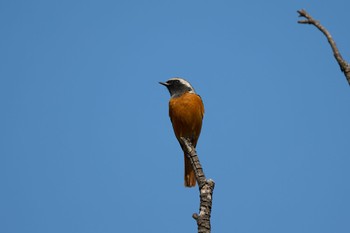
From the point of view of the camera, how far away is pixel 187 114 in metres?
10.3

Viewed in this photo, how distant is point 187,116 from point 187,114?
0.04 meters

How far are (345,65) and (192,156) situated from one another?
3.63m

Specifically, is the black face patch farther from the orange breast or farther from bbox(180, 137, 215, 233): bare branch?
bbox(180, 137, 215, 233): bare branch

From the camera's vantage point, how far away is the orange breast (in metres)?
10.3

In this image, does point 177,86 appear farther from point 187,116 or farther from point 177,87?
point 187,116

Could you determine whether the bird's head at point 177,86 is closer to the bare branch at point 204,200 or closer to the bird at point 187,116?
the bird at point 187,116

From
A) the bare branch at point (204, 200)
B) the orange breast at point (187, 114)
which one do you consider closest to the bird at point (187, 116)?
the orange breast at point (187, 114)

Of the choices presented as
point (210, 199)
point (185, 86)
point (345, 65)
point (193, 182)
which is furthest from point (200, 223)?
point (185, 86)

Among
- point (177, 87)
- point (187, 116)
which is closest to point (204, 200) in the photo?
point (187, 116)

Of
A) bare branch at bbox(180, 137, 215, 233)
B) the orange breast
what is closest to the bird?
the orange breast

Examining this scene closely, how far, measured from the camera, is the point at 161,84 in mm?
11547

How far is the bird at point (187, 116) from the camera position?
10.3 metres

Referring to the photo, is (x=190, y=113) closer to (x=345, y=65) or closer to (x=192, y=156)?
(x=192, y=156)

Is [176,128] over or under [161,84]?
under
